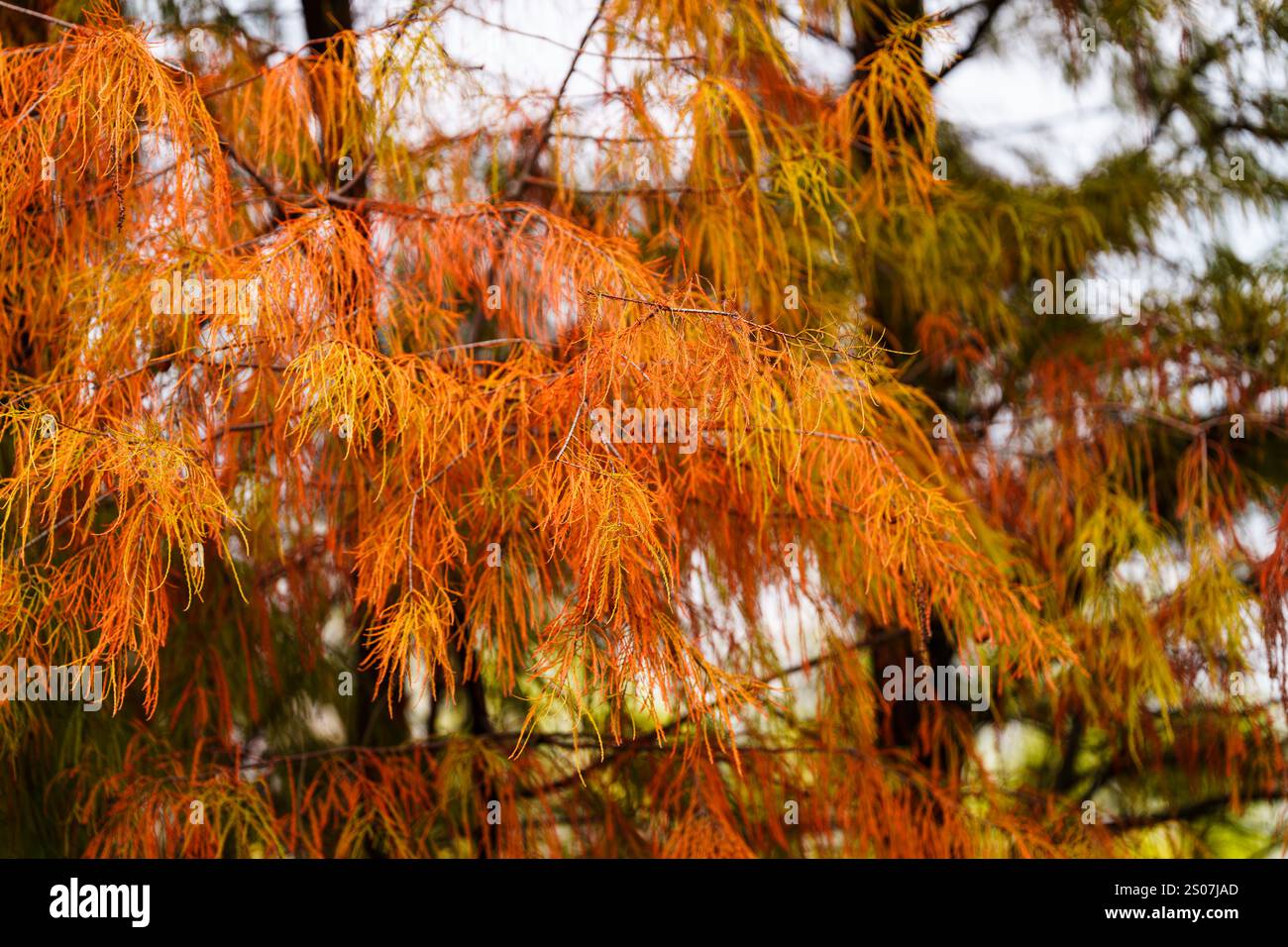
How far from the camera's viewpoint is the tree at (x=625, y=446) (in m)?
1.31

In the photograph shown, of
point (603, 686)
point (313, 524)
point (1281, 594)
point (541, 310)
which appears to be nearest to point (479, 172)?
point (541, 310)

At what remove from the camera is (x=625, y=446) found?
131 cm

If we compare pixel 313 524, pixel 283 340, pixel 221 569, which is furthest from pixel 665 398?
pixel 221 569

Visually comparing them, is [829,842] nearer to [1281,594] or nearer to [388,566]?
[1281,594]

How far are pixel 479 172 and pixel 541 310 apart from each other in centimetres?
46

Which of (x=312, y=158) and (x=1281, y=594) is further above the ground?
(x=312, y=158)

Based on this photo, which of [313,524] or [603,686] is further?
[313,524]

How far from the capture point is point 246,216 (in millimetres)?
1637

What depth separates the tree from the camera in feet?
4.31

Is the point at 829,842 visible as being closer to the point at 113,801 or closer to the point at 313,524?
the point at 313,524
